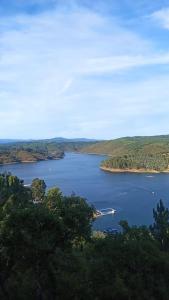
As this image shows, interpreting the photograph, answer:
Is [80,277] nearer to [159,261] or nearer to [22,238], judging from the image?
[22,238]

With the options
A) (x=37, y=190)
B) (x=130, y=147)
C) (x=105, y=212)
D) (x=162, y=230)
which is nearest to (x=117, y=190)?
(x=105, y=212)

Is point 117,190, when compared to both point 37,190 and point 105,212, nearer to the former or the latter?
point 105,212

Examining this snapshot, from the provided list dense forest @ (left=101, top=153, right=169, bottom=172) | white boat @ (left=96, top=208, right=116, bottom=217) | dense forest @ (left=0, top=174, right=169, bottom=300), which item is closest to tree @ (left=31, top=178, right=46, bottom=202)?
white boat @ (left=96, top=208, right=116, bottom=217)

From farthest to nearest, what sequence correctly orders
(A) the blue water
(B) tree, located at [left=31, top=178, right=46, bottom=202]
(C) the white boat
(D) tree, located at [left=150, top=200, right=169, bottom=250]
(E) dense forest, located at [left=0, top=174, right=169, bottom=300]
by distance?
(B) tree, located at [left=31, top=178, right=46, bottom=202] → (C) the white boat → (A) the blue water → (D) tree, located at [left=150, top=200, right=169, bottom=250] → (E) dense forest, located at [left=0, top=174, right=169, bottom=300]

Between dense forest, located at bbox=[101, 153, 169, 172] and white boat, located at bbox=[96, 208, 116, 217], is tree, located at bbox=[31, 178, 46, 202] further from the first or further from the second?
dense forest, located at bbox=[101, 153, 169, 172]

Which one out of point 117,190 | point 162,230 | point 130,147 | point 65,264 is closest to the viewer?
point 65,264
